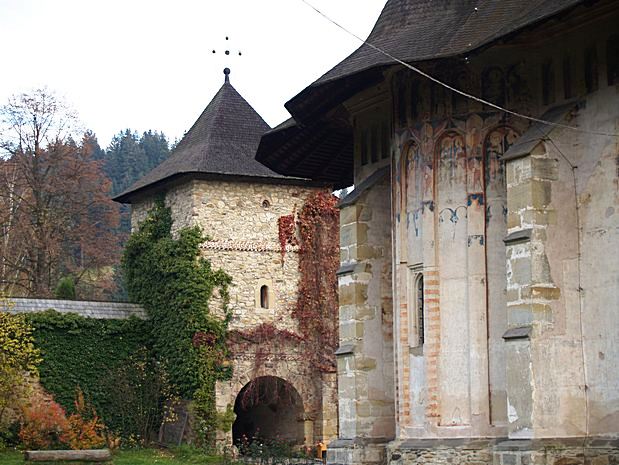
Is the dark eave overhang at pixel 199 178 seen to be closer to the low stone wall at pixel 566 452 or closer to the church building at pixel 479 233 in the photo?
the church building at pixel 479 233

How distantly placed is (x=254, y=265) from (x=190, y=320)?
219 centimetres

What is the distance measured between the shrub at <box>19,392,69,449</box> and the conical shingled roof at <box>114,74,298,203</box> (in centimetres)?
642

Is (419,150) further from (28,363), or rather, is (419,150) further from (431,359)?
(28,363)

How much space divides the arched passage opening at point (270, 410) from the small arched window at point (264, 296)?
1.73 m

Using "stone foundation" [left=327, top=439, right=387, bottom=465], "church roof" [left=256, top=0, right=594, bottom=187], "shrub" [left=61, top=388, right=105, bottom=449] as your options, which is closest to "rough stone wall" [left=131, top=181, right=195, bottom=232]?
"shrub" [left=61, top=388, right=105, bottom=449]

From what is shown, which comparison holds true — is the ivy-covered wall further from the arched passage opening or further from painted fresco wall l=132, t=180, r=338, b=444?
the arched passage opening

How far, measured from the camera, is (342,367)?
Answer: 17594 mm

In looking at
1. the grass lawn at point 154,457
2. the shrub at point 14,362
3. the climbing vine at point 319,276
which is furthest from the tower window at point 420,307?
the climbing vine at point 319,276

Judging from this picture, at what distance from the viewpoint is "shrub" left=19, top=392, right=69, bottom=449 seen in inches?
1037

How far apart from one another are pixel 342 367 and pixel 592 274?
184 inches

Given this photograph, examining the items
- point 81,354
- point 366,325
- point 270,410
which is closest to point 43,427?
point 81,354

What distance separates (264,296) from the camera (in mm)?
30344

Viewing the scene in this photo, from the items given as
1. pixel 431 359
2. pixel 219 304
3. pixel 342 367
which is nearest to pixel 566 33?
pixel 431 359

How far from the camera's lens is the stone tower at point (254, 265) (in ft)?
97.6
